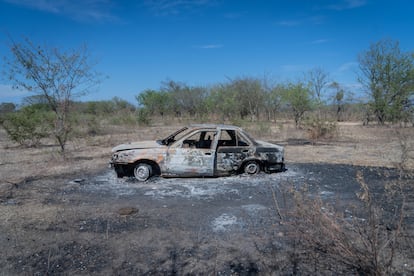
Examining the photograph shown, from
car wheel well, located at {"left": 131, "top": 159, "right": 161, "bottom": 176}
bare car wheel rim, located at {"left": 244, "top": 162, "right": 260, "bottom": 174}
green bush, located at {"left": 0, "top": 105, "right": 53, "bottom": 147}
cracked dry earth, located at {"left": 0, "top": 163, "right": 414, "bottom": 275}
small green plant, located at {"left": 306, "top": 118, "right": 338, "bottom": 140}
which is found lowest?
cracked dry earth, located at {"left": 0, "top": 163, "right": 414, "bottom": 275}

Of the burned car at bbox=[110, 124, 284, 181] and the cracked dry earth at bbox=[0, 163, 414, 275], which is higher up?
the burned car at bbox=[110, 124, 284, 181]

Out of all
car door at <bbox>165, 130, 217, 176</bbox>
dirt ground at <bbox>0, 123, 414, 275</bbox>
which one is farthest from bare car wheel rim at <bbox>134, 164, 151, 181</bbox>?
car door at <bbox>165, 130, 217, 176</bbox>

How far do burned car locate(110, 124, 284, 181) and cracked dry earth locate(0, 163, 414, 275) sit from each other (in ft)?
0.92

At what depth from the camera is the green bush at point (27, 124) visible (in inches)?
507

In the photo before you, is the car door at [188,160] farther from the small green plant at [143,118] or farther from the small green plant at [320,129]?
the small green plant at [143,118]

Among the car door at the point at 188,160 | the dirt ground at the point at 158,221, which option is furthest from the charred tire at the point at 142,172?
the car door at the point at 188,160

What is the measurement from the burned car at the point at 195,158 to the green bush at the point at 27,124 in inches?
338

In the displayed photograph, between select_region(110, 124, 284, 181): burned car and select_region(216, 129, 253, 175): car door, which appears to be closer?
select_region(110, 124, 284, 181): burned car

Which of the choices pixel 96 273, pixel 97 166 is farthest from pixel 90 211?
pixel 97 166

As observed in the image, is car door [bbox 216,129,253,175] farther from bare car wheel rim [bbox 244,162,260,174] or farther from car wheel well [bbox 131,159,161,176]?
car wheel well [bbox 131,159,161,176]

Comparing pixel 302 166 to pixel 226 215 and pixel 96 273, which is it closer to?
pixel 226 215

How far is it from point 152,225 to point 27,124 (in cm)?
1284

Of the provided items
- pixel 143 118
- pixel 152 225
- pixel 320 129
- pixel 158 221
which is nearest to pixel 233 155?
pixel 158 221

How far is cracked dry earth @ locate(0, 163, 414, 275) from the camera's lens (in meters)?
2.96
